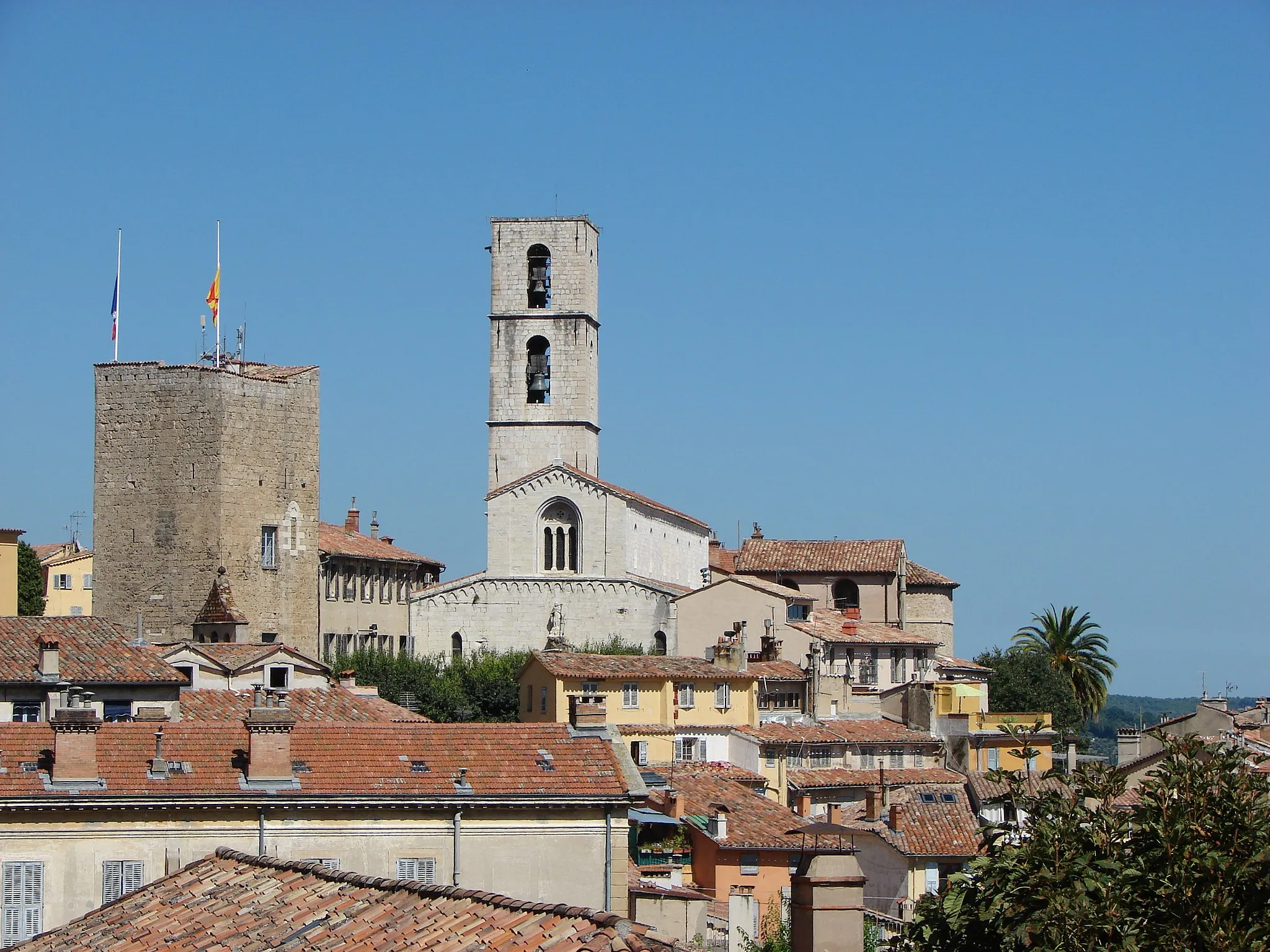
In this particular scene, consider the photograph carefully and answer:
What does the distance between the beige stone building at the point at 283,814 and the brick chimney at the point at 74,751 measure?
0.02 meters

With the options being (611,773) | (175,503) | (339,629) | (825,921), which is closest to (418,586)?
(339,629)

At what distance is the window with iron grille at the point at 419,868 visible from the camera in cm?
2536

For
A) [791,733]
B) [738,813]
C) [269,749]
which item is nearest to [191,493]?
[791,733]

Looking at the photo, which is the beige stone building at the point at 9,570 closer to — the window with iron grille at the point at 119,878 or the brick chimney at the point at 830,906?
the window with iron grille at the point at 119,878

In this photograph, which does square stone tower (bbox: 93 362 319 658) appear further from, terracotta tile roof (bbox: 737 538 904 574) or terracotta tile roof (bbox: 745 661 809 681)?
terracotta tile roof (bbox: 737 538 904 574)

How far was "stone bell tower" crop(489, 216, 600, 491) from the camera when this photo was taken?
73.1 meters

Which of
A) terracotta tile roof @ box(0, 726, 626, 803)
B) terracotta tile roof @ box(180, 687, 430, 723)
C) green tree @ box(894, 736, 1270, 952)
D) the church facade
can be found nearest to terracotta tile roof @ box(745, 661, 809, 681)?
the church facade

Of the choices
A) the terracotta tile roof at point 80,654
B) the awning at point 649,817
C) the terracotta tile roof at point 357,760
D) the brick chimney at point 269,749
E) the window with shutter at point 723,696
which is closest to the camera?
the terracotta tile roof at point 357,760

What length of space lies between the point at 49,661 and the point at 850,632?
1381 inches

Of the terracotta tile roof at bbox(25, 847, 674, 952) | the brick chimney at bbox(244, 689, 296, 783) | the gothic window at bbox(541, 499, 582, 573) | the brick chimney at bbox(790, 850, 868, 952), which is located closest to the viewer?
the brick chimney at bbox(790, 850, 868, 952)

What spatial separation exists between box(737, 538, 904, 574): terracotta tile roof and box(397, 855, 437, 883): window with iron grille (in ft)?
174

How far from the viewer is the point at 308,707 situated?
40.5 metres

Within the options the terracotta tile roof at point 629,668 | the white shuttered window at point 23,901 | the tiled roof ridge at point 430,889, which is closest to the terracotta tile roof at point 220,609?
the terracotta tile roof at point 629,668

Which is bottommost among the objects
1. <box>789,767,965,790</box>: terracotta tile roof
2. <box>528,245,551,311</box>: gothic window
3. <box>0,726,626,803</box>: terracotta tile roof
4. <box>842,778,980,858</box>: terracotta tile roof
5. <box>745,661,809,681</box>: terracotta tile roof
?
<box>842,778,980,858</box>: terracotta tile roof
